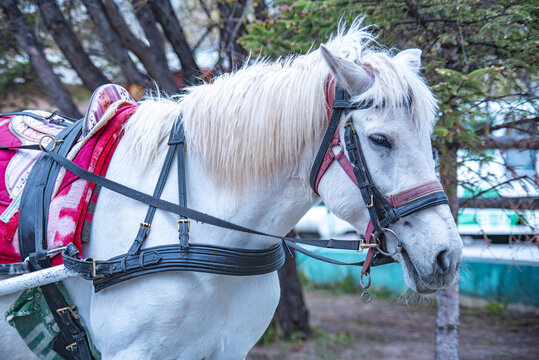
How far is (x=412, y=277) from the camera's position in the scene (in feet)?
6.23

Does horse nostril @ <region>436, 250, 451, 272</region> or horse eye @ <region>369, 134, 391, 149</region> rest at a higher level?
horse eye @ <region>369, 134, 391, 149</region>

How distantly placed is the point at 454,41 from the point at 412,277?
6.19ft

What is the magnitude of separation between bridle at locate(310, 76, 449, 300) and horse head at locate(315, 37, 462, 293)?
0.01 m

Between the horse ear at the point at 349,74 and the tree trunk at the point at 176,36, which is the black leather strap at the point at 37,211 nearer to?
the horse ear at the point at 349,74

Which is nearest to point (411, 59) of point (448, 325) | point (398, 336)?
point (448, 325)

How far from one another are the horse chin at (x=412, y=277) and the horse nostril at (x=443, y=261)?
4.0 inches

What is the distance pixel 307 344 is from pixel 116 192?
395 centimetres

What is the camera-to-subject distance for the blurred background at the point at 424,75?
3.21m

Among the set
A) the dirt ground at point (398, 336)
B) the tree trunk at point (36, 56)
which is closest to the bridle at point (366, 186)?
the dirt ground at point (398, 336)

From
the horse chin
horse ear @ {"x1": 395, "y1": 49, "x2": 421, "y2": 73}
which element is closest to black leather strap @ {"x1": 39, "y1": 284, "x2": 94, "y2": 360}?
the horse chin

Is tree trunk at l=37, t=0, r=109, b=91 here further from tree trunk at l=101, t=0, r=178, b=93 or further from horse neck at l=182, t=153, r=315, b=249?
horse neck at l=182, t=153, r=315, b=249

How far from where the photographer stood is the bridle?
6.05 feet

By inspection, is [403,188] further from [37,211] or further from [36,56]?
[36,56]

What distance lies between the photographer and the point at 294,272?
5641 millimetres
